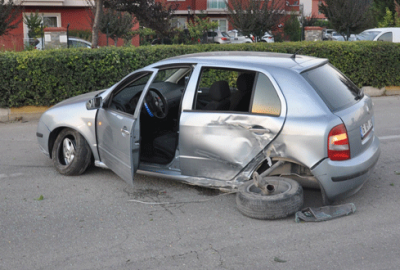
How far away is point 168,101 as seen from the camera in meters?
6.49

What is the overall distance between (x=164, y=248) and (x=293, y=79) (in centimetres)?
216

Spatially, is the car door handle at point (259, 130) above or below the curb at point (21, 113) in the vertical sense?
above

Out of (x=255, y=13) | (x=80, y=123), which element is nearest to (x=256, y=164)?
(x=80, y=123)

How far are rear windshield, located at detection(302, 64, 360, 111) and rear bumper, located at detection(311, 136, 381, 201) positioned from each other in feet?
1.88

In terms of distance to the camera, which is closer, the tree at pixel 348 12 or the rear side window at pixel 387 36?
the rear side window at pixel 387 36

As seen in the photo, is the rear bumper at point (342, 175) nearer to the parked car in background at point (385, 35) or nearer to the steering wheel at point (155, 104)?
the steering wheel at point (155, 104)

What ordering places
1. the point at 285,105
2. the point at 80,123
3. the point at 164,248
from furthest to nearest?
1. the point at 80,123
2. the point at 285,105
3. the point at 164,248

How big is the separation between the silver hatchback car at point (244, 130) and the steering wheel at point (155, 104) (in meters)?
0.01

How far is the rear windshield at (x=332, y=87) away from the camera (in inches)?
206

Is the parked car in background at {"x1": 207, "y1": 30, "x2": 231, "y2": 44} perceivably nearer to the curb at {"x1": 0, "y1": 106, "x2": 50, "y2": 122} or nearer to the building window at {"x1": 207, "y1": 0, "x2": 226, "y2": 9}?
the building window at {"x1": 207, "y1": 0, "x2": 226, "y2": 9}

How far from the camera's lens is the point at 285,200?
16.3 feet

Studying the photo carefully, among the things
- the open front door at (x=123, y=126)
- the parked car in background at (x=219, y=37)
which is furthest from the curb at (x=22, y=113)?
the parked car in background at (x=219, y=37)

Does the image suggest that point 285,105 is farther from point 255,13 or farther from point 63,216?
point 255,13

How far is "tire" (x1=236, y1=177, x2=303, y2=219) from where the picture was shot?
16.3 feet
